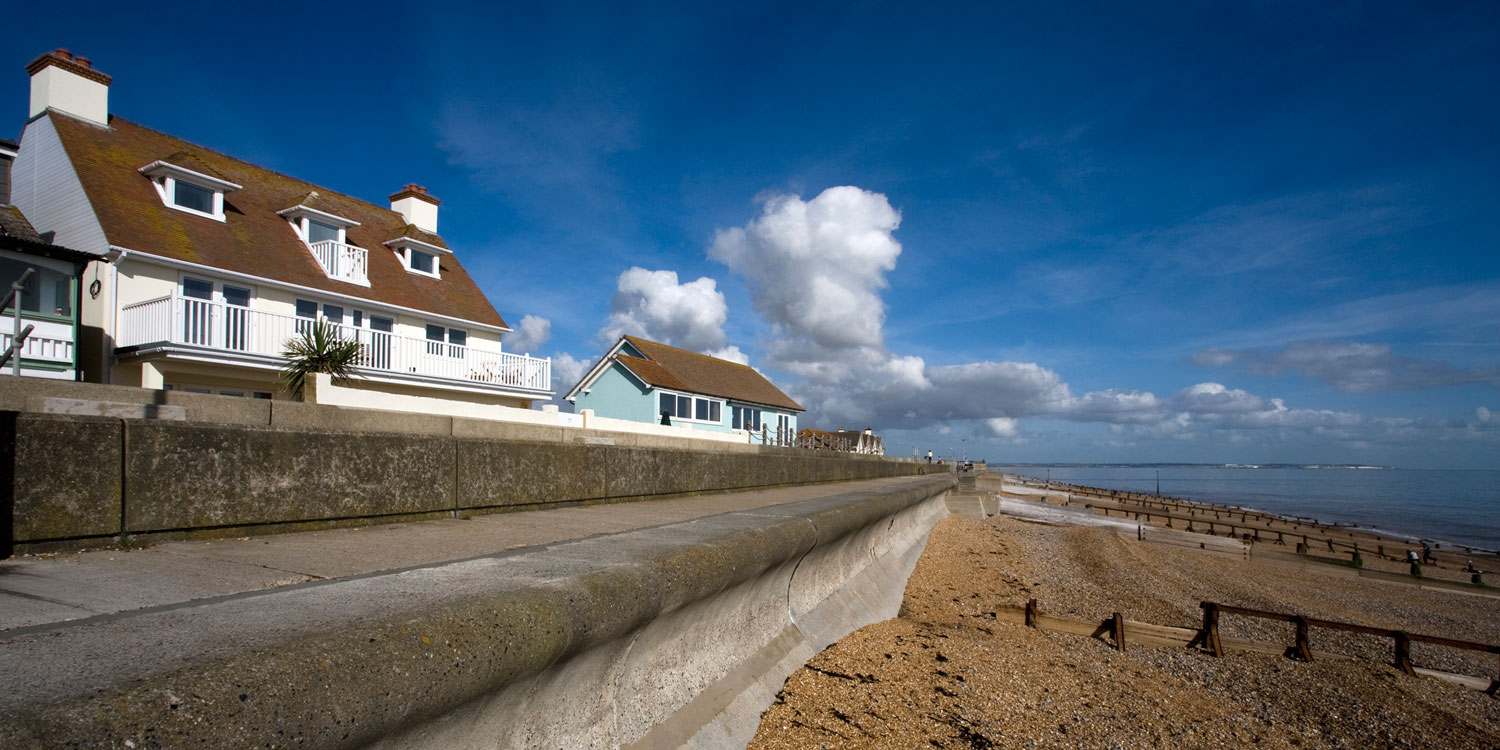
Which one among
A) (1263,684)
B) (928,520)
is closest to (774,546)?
(1263,684)

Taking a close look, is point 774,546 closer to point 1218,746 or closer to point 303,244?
point 1218,746

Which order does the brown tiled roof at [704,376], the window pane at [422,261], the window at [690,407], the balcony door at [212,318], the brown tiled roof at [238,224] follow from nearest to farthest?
the balcony door at [212,318] → the brown tiled roof at [238,224] → the window pane at [422,261] → the window at [690,407] → the brown tiled roof at [704,376]

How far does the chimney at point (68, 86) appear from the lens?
63.0 feet

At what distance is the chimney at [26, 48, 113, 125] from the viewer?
19.2 meters

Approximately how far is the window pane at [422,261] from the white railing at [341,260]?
11.5 feet

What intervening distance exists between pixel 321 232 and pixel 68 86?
652 cm

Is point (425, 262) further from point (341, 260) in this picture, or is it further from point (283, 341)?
point (283, 341)

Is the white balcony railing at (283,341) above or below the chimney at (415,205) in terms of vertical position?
below

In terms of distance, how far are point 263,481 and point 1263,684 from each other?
1122cm

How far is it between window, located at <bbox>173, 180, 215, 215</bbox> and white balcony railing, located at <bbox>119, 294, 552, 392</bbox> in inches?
150

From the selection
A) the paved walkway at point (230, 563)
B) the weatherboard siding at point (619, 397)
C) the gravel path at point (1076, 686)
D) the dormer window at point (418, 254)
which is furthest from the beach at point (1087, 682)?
the dormer window at point (418, 254)

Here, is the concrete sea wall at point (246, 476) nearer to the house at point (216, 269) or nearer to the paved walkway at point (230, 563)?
the paved walkway at point (230, 563)

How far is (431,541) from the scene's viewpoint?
4.24 metres

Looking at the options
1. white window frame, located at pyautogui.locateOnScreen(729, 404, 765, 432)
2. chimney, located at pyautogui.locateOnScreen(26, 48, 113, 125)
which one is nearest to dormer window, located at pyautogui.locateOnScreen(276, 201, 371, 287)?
chimney, located at pyautogui.locateOnScreen(26, 48, 113, 125)
